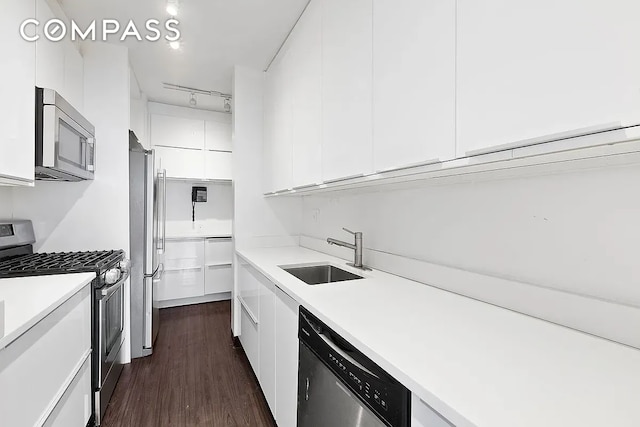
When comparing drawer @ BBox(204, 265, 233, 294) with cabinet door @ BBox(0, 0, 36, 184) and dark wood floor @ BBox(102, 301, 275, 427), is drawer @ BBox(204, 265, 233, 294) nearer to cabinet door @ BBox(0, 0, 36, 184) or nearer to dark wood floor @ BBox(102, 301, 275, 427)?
dark wood floor @ BBox(102, 301, 275, 427)

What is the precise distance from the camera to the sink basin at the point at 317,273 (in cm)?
195

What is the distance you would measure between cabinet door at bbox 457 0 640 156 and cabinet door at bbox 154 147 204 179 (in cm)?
359

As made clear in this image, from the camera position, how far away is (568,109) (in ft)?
2.07

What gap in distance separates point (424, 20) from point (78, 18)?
8.03 ft

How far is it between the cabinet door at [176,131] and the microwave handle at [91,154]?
1487 mm

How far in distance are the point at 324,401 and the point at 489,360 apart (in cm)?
59

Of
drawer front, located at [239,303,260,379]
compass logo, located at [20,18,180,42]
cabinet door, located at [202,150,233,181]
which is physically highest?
compass logo, located at [20,18,180,42]

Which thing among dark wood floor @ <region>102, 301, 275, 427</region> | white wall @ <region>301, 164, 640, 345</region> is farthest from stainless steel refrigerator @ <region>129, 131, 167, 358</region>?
white wall @ <region>301, 164, 640, 345</region>

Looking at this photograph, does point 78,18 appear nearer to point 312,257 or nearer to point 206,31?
point 206,31

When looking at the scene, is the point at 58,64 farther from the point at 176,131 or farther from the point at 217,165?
the point at 217,165

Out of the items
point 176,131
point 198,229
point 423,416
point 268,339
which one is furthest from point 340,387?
point 176,131

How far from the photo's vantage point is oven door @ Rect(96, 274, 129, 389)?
5.54 ft

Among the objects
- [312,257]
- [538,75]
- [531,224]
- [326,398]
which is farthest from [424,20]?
[312,257]

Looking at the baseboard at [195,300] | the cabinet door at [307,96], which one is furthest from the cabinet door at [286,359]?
the baseboard at [195,300]
